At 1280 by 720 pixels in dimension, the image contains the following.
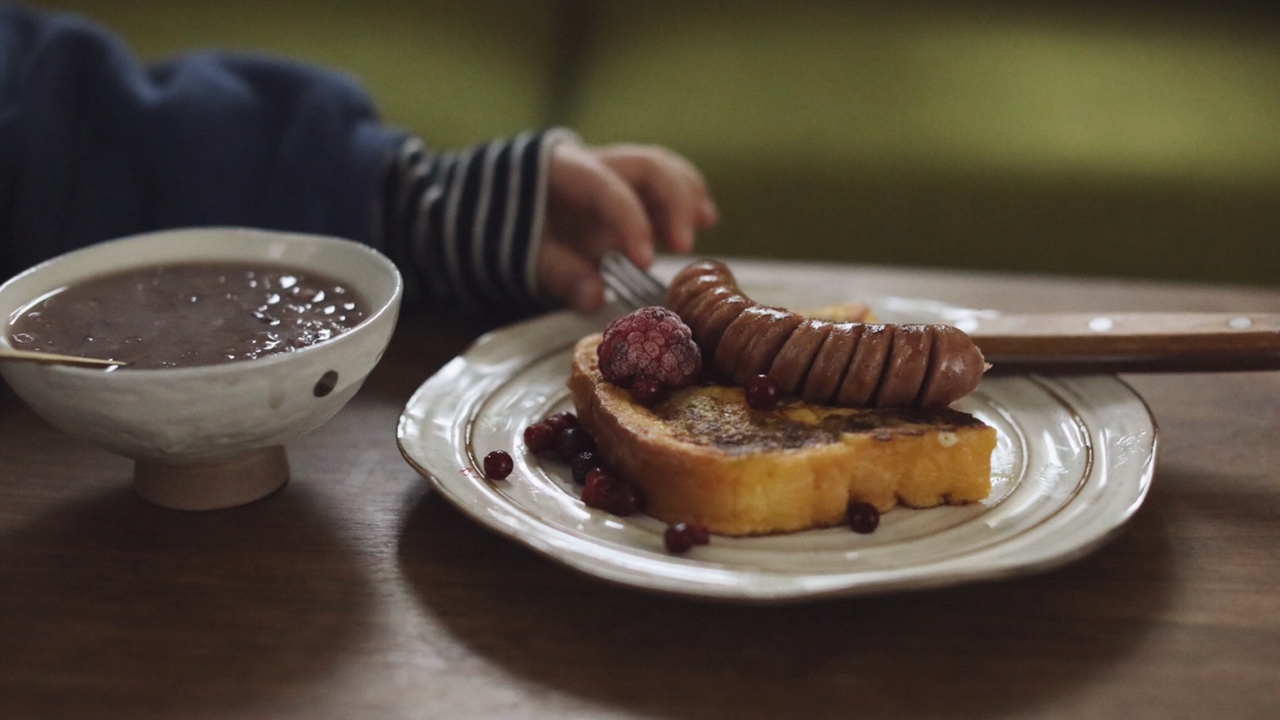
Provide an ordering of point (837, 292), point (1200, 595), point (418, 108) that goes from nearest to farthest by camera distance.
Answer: point (1200, 595), point (837, 292), point (418, 108)

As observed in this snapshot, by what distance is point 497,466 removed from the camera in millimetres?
1169

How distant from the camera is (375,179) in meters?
1.87

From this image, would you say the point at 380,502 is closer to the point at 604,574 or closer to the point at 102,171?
the point at 604,574

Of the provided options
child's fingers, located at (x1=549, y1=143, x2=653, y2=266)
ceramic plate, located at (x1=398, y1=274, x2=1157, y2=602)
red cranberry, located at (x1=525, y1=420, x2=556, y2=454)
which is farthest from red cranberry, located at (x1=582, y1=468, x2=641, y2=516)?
child's fingers, located at (x1=549, y1=143, x2=653, y2=266)

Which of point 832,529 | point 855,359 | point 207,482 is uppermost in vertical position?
point 855,359

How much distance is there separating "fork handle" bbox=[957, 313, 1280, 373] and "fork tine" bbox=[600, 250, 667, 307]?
447 mm

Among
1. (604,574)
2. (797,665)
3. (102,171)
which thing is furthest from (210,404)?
(102,171)

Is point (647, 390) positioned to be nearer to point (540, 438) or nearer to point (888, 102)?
point (540, 438)

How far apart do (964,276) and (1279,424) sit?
2.10 feet

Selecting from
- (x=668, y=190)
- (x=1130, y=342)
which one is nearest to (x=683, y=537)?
(x=1130, y=342)

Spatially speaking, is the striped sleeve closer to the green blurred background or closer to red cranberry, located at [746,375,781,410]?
red cranberry, located at [746,375,781,410]

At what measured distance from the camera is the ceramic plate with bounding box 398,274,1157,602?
97 cm

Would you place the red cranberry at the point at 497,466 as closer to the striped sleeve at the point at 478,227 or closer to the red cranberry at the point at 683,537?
the red cranberry at the point at 683,537

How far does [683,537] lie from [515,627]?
0.17 meters
